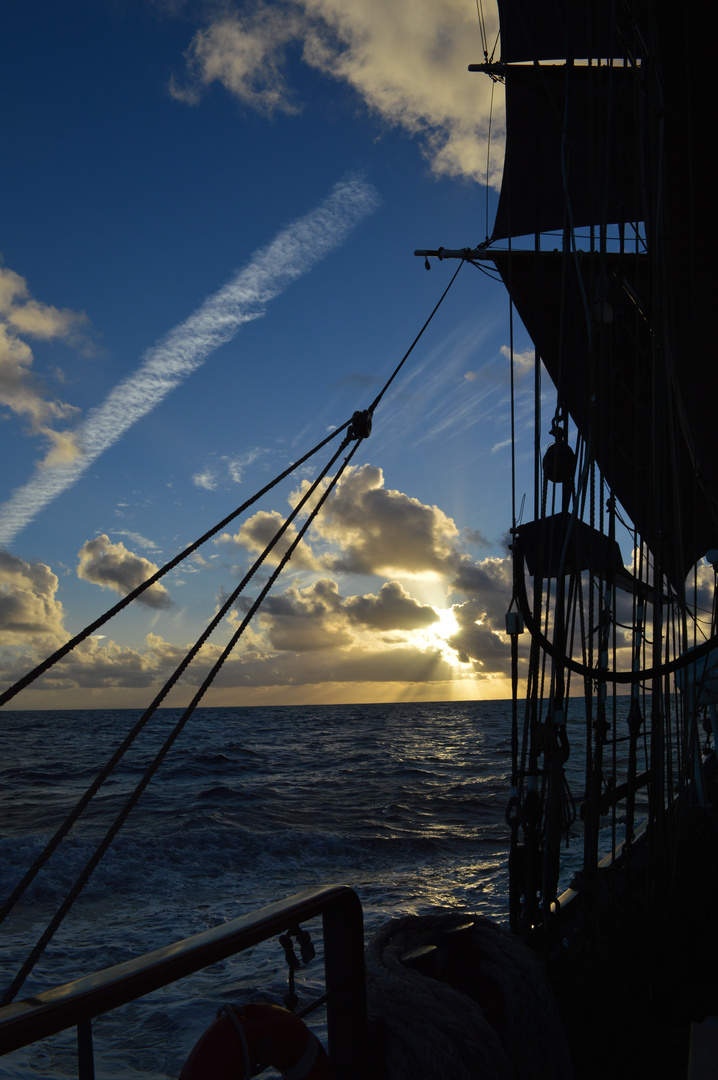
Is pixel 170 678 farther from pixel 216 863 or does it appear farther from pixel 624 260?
pixel 216 863

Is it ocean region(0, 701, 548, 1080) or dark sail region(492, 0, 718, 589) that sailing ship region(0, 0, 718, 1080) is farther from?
ocean region(0, 701, 548, 1080)

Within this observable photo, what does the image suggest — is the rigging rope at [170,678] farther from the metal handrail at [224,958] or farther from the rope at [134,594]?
the metal handrail at [224,958]

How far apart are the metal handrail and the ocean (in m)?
3.97

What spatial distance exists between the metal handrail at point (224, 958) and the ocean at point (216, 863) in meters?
3.97

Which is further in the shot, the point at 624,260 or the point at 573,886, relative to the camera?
the point at 624,260

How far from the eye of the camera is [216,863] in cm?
1172

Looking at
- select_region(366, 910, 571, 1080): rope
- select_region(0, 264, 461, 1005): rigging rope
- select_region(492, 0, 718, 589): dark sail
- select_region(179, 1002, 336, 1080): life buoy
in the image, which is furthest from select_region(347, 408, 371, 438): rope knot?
select_region(179, 1002, 336, 1080): life buoy

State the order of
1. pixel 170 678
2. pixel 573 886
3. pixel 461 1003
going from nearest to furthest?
pixel 461 1003 < pixel 170 678 < pixel 573 886

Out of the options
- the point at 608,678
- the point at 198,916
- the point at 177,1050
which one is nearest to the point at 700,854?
the point at 608,678

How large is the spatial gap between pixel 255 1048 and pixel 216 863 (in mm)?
11490

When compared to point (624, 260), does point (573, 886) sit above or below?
below

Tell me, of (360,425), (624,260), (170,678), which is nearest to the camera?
(170,678)

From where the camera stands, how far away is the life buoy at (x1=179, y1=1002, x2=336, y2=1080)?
127cm

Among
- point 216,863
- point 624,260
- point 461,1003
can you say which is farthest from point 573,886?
point 216,863
